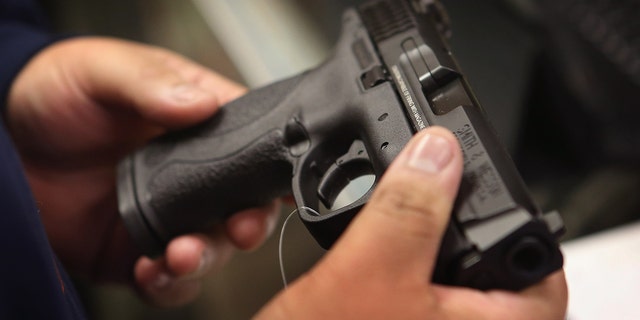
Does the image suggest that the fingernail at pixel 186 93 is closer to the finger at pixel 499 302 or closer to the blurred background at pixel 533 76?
the blurred background at pixel 533 76

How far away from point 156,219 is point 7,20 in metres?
0.53

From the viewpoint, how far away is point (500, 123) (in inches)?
44.4

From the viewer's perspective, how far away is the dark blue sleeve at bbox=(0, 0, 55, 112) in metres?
0.92

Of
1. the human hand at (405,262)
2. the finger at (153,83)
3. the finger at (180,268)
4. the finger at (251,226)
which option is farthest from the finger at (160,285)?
the human hand at (405,262)

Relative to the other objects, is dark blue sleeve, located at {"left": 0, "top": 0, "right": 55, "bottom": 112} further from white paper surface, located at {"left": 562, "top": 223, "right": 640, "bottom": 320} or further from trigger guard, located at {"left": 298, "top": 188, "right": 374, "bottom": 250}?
white paper surface, located at {"left": 562, "top": 223, "right": 640, "bottom": 320}

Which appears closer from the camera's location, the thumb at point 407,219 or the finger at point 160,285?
the thumb at point 407,219

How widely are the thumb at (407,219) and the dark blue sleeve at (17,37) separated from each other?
72 centimetres

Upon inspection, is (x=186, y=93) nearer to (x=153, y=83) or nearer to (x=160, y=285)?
(x=153, y=83)

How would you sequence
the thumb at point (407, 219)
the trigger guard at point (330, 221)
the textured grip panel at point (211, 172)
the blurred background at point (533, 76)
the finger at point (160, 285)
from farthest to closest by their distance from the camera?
the blurred background at point (533, 76) < the finger at point (160, 285) < the textured grip panel at point (211, 172) < the trigger guard at point (330, 221) < the thumb at point (407, 219)

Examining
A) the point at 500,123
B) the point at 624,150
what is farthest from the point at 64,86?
the point at 624,150

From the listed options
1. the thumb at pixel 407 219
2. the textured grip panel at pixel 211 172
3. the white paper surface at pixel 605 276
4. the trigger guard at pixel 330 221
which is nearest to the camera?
the thumb at pixel 407 219

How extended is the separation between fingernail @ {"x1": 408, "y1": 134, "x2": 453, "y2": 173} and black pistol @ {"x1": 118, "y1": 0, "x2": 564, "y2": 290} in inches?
1.6

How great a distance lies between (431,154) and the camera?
473 mm

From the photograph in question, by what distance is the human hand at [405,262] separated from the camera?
1.49 feet
